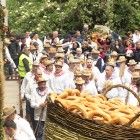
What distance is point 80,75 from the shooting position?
1120cm

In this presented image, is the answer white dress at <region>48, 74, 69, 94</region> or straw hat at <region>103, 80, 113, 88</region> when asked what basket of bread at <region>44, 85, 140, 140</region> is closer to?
straw hat at <region>103, 80, 113, 88</region>

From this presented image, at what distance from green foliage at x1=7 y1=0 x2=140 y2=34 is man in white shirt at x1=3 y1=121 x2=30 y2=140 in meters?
18.1

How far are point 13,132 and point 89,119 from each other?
2.11 m

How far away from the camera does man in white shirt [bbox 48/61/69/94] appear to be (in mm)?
11344

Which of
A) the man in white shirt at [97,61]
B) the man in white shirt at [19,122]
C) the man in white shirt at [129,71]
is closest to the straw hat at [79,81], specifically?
the man in white shirt at [129,71]

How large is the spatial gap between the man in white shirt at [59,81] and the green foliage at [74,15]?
14313 millimetres

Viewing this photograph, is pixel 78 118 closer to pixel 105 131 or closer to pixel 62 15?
pixel 105 131

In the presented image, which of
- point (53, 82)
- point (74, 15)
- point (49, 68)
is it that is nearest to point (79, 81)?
point (53, 82)

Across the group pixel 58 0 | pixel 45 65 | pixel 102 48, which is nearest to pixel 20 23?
pixel 58 0

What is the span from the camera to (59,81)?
11422 mm

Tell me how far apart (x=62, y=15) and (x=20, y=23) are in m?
2.19

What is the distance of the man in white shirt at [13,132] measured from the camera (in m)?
7.75

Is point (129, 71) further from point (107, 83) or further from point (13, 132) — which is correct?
point (13, 132)

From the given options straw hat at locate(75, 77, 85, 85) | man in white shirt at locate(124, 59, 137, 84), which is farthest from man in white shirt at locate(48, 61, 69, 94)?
man in white shirt at locate(124, 59, 137, 84)
